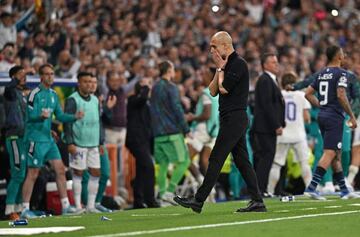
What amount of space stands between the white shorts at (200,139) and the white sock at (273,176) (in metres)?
1.39

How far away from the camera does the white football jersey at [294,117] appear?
19.7 meters

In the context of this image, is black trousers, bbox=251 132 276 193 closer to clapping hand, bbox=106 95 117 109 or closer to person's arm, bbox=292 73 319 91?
person's arm, bbox=292 73 319 91

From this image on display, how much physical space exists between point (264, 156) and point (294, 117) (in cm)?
165

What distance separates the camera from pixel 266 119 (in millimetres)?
18609

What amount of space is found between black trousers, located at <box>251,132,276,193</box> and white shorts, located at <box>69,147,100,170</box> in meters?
2.66

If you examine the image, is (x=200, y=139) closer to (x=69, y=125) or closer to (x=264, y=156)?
(x=264, y=156)

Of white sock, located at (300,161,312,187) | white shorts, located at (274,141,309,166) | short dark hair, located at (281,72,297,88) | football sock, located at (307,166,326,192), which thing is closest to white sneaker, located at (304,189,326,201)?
football sock, located at (307,166,326,192)

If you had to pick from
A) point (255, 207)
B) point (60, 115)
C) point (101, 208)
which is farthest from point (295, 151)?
point (255, 207)

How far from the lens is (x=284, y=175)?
68.4ft

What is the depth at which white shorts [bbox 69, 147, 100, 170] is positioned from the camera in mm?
17281

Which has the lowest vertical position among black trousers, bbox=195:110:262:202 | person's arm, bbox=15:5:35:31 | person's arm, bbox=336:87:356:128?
black trousers, bbox=195:110:262:202

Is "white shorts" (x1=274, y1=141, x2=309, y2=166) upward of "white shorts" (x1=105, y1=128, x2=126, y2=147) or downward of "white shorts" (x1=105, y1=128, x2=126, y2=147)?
downward

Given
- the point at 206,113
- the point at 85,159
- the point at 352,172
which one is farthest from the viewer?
the point at 206,113

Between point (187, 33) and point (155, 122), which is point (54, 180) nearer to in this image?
point (155, 122)
